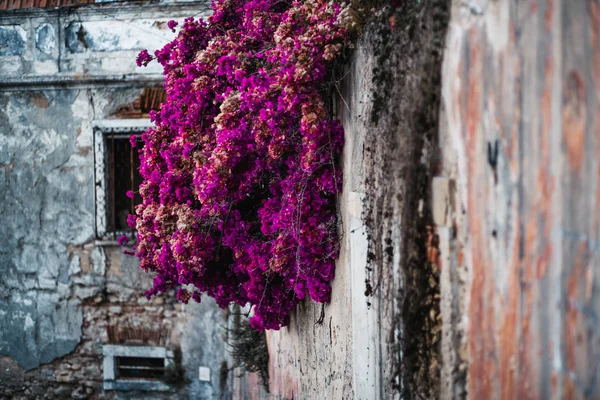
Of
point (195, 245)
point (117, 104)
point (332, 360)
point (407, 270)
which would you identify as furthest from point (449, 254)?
point (117, 104)

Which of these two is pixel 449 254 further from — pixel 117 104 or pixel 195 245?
pixel 117 104

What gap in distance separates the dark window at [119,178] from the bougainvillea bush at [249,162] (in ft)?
10.3

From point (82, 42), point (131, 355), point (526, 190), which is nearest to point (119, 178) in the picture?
point (82, 42)

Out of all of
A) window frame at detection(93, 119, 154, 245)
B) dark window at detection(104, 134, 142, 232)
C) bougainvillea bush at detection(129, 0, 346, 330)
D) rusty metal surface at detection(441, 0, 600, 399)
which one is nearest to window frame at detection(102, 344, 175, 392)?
window frame at detection(93, 119, 154, 245)

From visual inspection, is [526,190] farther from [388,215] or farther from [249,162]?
[249,162]

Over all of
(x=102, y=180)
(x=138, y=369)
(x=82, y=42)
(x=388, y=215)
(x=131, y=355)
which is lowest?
(x=138, y=369)

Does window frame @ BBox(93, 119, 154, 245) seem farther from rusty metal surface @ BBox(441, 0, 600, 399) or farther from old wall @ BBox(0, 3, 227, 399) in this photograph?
rusty metal surface @ BBox(441, 0, 600, 399)

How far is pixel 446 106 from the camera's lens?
1902 mm

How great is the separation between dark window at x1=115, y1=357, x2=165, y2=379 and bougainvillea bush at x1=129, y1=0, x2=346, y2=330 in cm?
382

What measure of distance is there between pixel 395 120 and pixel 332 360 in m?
1.68

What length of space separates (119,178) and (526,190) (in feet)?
22.4

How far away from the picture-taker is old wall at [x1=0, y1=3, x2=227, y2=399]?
7449mm

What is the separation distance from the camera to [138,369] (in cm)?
798

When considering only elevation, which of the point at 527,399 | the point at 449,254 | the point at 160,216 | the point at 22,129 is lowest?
the point at 527,399
